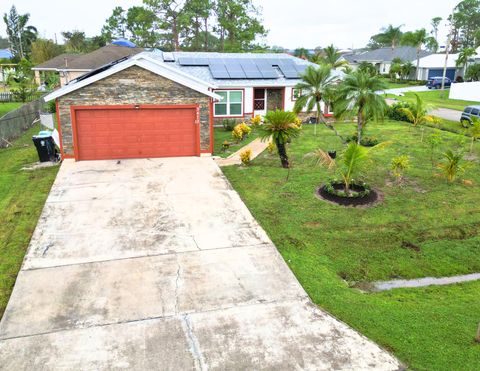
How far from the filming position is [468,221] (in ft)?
38.1

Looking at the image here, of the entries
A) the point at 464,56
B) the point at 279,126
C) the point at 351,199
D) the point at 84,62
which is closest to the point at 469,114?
the point at 279,126

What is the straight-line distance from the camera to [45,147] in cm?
1677

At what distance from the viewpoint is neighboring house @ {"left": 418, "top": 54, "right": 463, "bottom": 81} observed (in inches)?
2180

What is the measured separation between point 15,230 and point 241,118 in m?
16.3

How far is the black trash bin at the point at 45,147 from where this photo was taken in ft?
54.7

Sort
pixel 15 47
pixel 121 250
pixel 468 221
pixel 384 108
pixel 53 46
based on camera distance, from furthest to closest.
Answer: pixel 15 47 < pixel 53 46 < pixel 384 108 < pixel 468 221 < pixel 121 250

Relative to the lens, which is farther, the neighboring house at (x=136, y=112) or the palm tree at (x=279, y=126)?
the neighboring house at (x=136, y=112)

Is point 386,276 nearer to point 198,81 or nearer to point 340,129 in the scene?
point 198,81

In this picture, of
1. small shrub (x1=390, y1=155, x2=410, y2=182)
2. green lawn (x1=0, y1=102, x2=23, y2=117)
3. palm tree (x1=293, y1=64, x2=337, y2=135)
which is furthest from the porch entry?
green lawn (x1=0, y1=102, x2=23, y2=117)

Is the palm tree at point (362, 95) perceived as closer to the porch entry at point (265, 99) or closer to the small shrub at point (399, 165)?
the small shrub at point (399, 165)

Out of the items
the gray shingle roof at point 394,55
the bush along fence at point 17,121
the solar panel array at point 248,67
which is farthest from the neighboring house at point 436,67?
the bush along fence at point 17,121

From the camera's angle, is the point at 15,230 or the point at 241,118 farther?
the point at 241,118

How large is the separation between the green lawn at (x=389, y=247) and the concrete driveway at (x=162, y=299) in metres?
0.52

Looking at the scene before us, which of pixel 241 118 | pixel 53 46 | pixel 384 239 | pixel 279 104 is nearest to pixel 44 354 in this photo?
pixel 384 239
